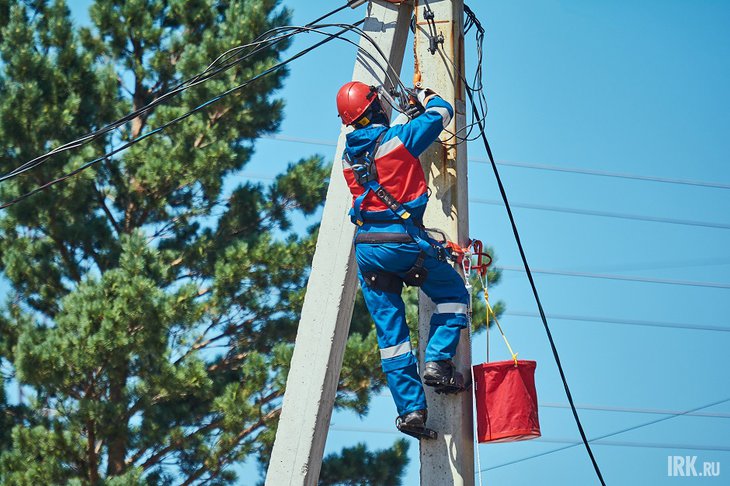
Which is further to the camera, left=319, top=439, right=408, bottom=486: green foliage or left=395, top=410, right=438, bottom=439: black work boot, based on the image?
left=319, top=439, right=408, bottom=486: green foliage

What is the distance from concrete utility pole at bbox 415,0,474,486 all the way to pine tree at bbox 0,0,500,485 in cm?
531

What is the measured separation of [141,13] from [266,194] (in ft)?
7.95

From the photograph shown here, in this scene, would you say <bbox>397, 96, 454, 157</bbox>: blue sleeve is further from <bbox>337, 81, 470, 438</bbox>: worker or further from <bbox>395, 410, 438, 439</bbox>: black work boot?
<bbox>395, 410, 438, 439</bbox>: black work boot

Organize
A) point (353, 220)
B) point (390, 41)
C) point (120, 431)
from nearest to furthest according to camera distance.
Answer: point (353, 220) → point (390, 41) → point (120, 431)

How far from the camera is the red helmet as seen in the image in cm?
499

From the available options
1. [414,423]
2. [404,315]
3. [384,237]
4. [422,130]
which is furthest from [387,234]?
[414,423]

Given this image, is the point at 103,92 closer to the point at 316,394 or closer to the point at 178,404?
the point at 178,404

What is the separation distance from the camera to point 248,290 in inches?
A: 452

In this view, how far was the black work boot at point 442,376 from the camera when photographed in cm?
484

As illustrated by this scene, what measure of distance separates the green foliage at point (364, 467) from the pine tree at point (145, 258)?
3cm

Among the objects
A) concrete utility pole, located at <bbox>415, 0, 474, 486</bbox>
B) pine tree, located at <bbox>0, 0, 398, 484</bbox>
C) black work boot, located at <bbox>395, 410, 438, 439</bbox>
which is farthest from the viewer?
pine tree, located at <bbox>0, 0, 398, 484</bbox>

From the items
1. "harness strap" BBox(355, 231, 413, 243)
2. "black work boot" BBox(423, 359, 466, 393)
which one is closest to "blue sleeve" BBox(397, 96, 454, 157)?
"harness strap" BBox(355, 231, 413, 243)

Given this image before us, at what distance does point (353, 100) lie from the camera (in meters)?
4.99

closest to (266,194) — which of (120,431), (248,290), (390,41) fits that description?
(248,290)
